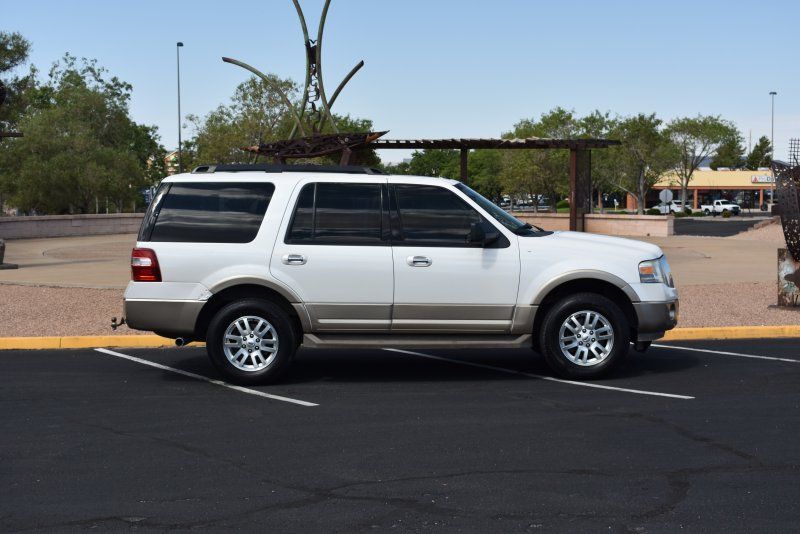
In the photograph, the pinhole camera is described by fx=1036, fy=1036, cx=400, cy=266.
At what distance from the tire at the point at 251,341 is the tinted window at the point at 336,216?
74 centimetres

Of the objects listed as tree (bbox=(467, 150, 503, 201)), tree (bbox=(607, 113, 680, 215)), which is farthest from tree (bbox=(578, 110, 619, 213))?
tree (bbox=(467, 150, 503, 201))

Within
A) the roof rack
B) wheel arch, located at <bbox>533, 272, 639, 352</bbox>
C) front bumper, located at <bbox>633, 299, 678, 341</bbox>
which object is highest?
the roof rack

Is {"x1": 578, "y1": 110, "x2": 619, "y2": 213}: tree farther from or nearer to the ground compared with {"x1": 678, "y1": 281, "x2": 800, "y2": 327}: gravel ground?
farther from the ground

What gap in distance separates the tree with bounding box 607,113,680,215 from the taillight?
63982 millimetres

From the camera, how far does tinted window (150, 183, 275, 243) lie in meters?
9.59

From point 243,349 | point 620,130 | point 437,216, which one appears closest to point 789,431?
point 437,216

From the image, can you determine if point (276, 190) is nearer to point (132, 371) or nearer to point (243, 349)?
point (243, 349)

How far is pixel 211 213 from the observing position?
9.62 meters

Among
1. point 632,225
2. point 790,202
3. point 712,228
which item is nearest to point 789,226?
point 790,202

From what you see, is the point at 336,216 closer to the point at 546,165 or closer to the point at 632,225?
the point at 632,225

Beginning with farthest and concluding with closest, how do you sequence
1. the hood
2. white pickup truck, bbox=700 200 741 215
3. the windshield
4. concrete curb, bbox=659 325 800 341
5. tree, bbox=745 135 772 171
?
tree, bbox=745 135 772 171 → white pickup truck, bbox=700 200 741 215 → concrete curb, bbox=659 325 800 341 → the windshield → the hood

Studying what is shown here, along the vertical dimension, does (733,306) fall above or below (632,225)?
below

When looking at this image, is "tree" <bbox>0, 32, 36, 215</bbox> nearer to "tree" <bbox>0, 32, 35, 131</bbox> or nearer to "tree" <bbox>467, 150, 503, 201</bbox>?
"tree" <bbox>0, 32, 35, 131</bbox>

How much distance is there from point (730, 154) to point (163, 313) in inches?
3874
